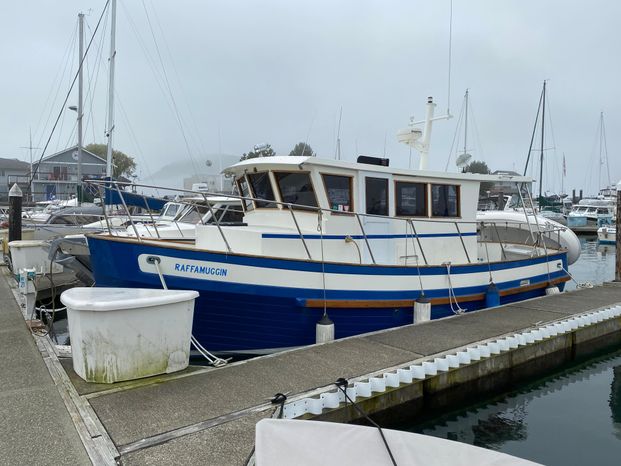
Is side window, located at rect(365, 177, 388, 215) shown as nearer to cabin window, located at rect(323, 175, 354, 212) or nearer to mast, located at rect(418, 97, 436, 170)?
cabin window, located at rect(323, 175, 354, 212)

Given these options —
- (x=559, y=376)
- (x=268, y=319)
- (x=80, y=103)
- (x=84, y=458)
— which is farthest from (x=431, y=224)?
(x=80, y=103)

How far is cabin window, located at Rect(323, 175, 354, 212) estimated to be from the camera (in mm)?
6910

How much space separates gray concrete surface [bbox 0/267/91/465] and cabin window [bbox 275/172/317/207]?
380 cm

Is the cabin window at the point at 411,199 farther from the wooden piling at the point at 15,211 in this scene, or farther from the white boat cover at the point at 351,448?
the wooden piling at the point at 15,211

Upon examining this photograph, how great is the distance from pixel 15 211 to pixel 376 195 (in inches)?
380

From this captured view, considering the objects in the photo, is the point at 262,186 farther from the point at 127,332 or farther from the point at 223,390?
the point at 223,390

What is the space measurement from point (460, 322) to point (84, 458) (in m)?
5.35

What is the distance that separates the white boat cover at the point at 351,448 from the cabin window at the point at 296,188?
4383 mm

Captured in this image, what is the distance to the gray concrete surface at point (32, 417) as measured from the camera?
320 cm

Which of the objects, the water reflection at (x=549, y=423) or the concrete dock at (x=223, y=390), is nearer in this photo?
the concrete dock at (x=223, y=390)

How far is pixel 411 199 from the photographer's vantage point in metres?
7.68

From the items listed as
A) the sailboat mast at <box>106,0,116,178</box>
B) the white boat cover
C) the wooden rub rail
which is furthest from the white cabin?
the sailboat mast at <box>106,0,116,178</box>

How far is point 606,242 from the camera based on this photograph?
29.5 metres

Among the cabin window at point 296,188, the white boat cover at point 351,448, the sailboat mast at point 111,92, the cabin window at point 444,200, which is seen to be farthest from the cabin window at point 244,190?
the sailboat mast at point 111,92
